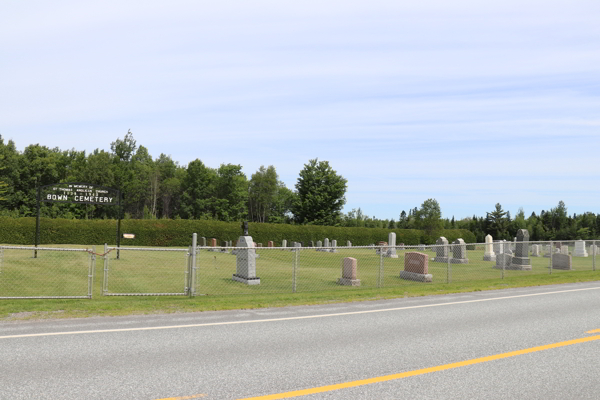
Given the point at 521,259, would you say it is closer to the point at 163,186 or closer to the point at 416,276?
the point at 416,276

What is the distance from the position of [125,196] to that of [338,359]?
85.9 metres

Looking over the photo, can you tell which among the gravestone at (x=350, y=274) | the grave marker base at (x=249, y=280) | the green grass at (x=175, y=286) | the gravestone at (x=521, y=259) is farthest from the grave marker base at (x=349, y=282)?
the gravestone at (x=521, y=259)

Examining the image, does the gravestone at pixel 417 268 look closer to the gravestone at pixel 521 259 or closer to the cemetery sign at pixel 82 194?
the gravestone at pixel 521 259

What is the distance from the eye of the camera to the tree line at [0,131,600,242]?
2696 inches

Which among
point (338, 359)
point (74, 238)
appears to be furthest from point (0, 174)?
point (338, 359)

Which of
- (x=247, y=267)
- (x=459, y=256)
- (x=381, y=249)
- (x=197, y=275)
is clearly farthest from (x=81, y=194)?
(x=459, y=256)

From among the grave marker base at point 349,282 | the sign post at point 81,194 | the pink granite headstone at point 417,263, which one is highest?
the sign post at point 81,194

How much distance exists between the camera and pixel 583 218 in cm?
8375

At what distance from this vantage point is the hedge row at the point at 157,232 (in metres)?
39.1

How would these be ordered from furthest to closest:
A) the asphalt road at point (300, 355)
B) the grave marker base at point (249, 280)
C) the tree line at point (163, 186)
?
the tree line at point (163, 186) → the grave marker base at point (249, 280) → the asphalt road at point (300, 355)

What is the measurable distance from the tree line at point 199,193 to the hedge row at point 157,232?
17029 millimetres

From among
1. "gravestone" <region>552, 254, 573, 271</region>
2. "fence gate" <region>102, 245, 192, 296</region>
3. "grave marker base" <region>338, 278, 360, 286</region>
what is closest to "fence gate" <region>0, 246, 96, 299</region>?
"fence gate" <region>102, 245, 192, 296</region>

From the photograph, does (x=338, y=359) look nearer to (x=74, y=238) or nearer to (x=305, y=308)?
(x=305, y=308)

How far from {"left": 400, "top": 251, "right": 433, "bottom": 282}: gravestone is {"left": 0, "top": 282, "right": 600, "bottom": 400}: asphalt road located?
909cm
